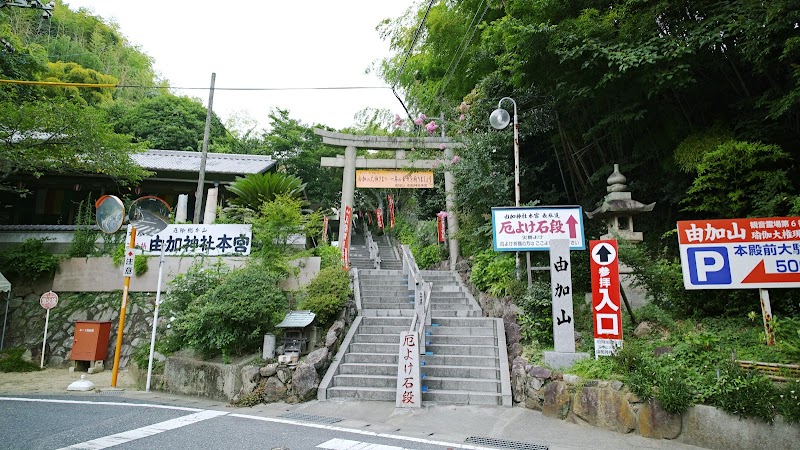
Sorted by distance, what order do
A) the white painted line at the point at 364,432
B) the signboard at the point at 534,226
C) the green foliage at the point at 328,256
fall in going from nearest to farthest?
1. the white painted line at the point at 364,432
2. the signboard at the point at 534,226
3. the green foliage at the point at 328,256

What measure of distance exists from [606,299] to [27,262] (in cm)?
1539

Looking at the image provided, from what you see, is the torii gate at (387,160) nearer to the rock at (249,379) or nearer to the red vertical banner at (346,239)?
the red vertical banner at (346,239)

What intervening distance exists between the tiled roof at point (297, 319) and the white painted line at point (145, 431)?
6.79ft

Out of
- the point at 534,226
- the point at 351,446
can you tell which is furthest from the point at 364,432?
the point at 534,226

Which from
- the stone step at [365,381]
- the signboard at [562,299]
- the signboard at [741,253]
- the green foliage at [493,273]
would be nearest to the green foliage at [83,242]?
the stone step at [365,381]

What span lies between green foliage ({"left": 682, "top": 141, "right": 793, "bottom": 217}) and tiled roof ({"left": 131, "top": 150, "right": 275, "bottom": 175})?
16314 mm

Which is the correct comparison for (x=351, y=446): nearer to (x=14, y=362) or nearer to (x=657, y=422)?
(x=657, y=422)

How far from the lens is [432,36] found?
16.1 meters

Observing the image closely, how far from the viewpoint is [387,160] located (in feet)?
49.3

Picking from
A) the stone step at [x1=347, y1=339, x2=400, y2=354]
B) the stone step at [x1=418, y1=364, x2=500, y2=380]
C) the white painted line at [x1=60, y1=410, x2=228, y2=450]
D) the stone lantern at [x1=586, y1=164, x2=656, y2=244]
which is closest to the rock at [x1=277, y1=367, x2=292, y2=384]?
the white painted line at [x1=60, y1=410, x2=228, y2=450]

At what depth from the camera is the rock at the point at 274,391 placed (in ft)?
25.0

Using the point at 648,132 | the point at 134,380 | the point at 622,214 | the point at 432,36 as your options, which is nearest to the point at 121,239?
the point at 134,380

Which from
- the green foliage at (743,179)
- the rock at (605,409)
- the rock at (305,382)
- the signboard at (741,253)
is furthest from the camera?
the rock at (305,382)

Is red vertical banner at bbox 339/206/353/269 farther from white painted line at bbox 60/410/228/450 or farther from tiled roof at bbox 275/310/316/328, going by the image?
white painted line at bbox 60/410/228/450
